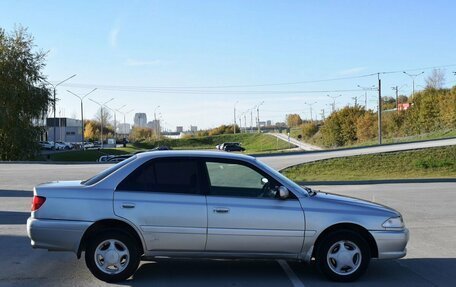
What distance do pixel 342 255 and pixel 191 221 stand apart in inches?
73.3

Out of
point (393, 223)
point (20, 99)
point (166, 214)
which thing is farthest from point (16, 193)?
point (20, 99)

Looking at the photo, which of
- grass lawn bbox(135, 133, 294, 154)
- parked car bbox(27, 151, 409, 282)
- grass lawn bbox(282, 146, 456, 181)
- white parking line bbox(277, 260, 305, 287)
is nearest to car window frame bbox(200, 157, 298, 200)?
parked car bbox(27, 151, 409, 282)

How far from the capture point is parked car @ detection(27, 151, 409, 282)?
5949 mm

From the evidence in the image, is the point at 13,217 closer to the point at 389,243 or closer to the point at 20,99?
the point at 389,243

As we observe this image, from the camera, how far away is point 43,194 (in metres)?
6.08

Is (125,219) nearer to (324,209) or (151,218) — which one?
(151,218)

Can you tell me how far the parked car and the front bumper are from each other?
12 millimetres

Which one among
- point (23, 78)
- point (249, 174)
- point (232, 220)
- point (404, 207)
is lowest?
point (404, 207)

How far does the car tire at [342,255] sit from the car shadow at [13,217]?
6906 millimetres

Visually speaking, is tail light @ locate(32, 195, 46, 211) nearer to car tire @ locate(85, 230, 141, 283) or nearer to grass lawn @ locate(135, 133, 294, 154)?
car tire @ locate(85, 230, 141, 283)

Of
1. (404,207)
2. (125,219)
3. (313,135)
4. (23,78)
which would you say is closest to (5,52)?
(23,78)

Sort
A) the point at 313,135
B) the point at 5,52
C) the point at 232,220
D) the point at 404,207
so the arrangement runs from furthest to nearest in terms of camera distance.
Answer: the point at 313,135
the point at 5,52
the point at 404,207
the point at 232,220

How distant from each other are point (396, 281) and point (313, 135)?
123 m

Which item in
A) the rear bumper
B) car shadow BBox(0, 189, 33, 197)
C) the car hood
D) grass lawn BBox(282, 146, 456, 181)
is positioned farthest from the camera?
grass lawn BBox(282, 146, 456, 181)
